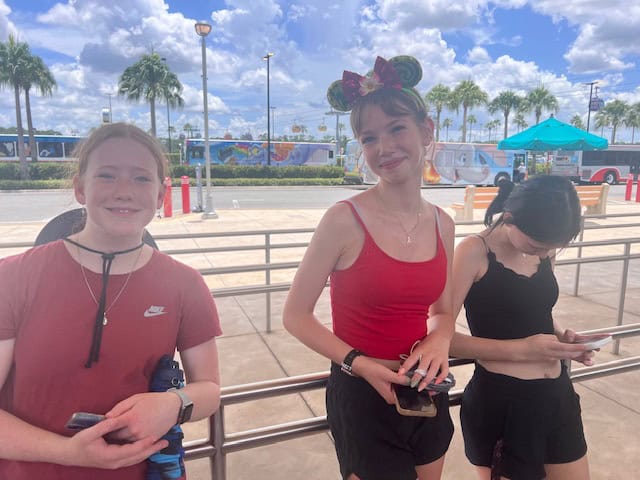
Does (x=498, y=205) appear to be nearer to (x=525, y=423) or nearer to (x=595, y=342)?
(x=595, y=342)

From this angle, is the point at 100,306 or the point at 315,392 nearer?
the point at 100,306

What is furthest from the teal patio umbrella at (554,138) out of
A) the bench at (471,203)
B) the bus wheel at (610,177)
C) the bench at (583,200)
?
the bus wheel at (610,177)

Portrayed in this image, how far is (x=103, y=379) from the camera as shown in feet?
3.38

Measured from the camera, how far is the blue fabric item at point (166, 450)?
1.06 m

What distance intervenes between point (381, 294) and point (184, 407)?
0.54 metres

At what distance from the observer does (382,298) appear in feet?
4.05

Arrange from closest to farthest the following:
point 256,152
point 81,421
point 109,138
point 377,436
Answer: point 81,421, point 109,138, point 377,436, point 256,152

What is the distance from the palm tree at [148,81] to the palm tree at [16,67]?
554 centimetres

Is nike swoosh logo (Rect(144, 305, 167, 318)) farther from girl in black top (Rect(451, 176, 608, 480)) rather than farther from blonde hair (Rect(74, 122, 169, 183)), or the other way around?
girl in black top (Rect(451, 176, 608, 480))

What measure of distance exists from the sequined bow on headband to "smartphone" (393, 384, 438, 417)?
2.64 ft

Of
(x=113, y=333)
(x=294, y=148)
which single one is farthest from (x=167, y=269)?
(x=294, y=148)

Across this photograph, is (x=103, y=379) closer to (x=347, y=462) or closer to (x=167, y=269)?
(x=167, y=269)

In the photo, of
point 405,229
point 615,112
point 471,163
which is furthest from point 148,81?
point 615,112

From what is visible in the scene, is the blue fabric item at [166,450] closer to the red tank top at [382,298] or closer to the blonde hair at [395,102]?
the red tank top at [382,298]
